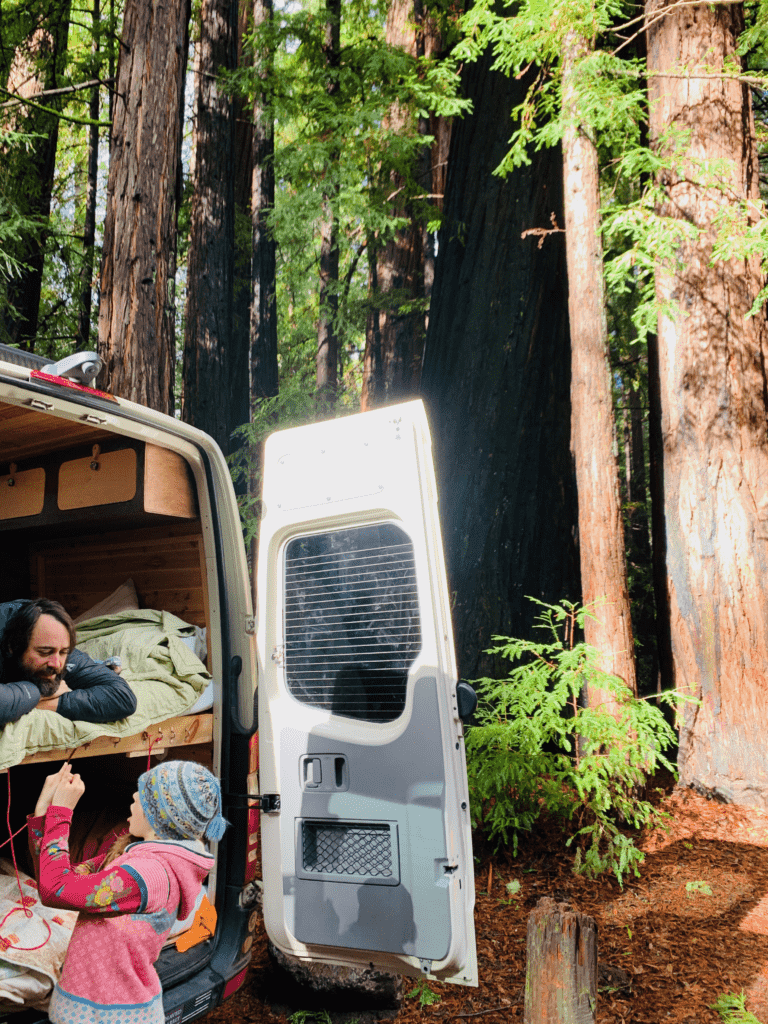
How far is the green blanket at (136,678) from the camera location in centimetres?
283

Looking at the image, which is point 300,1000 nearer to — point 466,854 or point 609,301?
point 466,854

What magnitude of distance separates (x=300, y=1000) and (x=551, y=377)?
6.29 m

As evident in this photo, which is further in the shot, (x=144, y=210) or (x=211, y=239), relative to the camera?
(x=211, y=239)

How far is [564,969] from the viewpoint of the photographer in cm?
231

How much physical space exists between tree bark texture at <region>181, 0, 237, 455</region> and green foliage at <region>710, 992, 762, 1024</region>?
8558mm

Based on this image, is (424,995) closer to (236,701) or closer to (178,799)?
(236,701)

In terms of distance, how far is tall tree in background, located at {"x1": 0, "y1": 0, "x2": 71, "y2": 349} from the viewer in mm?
9766

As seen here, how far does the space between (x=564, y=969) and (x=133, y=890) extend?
131 centimetres

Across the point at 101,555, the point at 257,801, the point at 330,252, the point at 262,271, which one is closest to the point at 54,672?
the point at 257,801

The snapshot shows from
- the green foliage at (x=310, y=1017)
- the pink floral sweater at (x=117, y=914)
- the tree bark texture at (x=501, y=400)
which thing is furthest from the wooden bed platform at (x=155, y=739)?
the tree bark texture at (x=501, y=400)

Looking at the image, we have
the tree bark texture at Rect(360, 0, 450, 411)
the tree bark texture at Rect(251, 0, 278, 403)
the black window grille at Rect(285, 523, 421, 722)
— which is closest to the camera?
the black window grille at Rect(285, 523, 421, 722)

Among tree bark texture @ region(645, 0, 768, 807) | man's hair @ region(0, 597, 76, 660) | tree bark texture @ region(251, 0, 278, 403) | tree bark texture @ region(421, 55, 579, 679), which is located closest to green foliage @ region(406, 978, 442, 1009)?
man's hair @ region(0, 597, 76, 660)

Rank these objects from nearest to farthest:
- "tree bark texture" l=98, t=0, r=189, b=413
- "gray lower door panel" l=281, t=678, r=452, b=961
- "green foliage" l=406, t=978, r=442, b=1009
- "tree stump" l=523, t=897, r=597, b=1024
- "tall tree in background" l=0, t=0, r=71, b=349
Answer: "tree stump" l=523, t=897, r=597, b=1024
"gray lower door panel" l=281, t=678, r=452, b=961
"green foliage" l=406, t=978, r=442, b=1009
"tree bark texture" l=98, t=0, r=189, b=413
"tall tree in background" l=0, t=0, r=71, b=349

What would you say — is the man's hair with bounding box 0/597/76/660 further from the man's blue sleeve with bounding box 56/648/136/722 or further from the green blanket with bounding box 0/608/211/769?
the green blanket with bounding box 0/608/211/769
